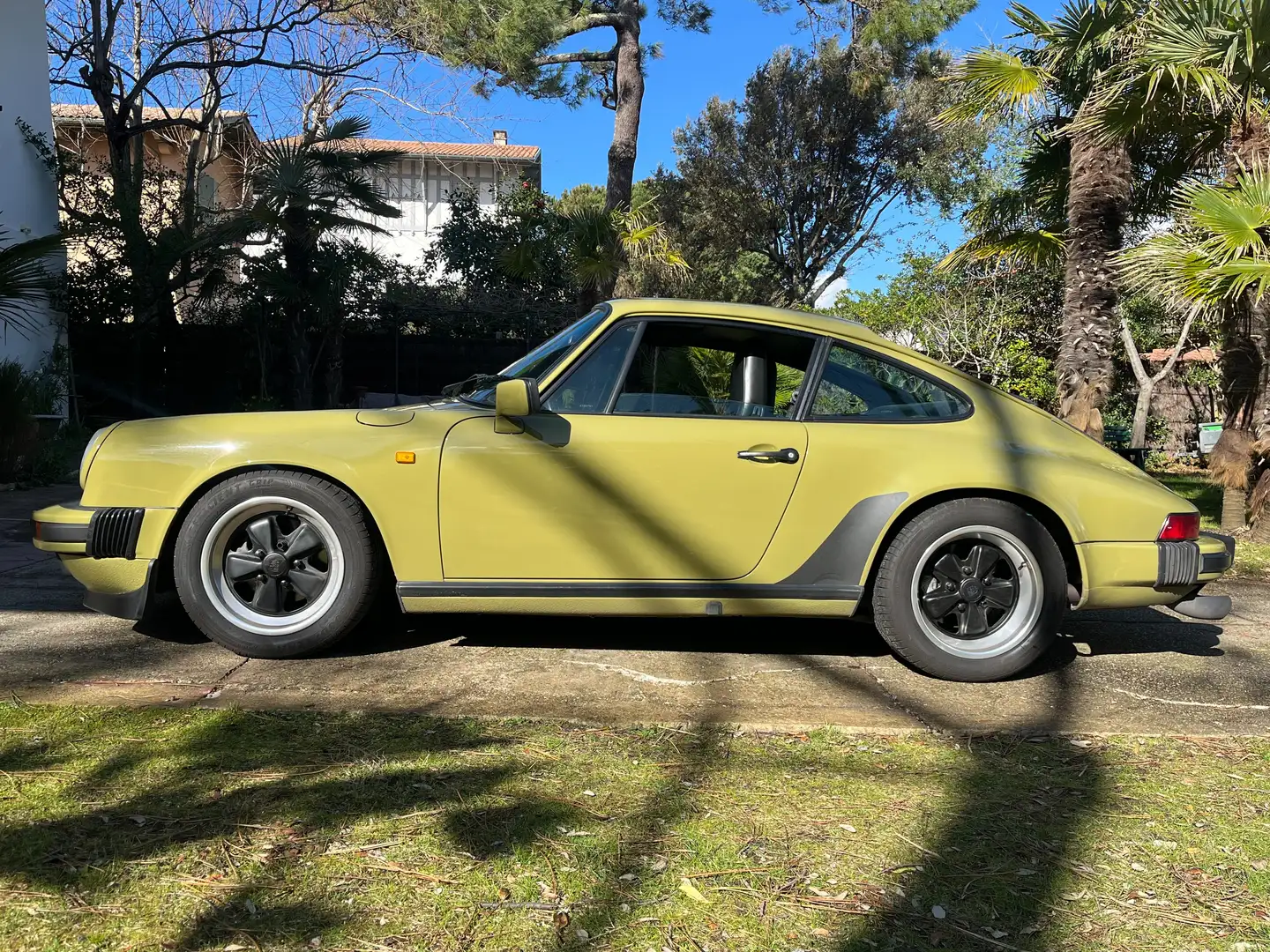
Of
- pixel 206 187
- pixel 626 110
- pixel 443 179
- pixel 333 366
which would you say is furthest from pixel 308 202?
pixel 443 179

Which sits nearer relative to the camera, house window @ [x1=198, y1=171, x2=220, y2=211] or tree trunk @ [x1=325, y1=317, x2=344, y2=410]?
tree trunk @ [x1=325, y1=317, x2=344, y2=410]

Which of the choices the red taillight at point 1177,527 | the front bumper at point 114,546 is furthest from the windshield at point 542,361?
the red taillight at point 1177,527

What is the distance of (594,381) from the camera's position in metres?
3.64

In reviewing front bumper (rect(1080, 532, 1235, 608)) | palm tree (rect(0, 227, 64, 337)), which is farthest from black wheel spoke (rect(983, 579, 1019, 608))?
palm tree (rect(0, 227, 64, 337))

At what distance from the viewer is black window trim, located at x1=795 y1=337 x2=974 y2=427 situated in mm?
3666

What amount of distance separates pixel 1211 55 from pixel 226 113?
19.3 metres

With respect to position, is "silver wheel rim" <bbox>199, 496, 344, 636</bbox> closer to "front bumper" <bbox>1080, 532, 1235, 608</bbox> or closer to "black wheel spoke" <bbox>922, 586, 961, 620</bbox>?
"black wheel spoke" <bbox>922, 586, 961, 620</bbox>

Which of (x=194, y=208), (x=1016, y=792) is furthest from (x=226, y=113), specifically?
(x=1016, y=792)

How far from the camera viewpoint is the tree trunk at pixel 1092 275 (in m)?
8.26

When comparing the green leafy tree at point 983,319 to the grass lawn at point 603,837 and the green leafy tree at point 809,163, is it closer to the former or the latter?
→ the green leafy tree at point 809,163

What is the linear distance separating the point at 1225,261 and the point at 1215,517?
3.52 meters

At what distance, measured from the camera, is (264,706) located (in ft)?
9.78

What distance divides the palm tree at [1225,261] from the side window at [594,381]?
5.37 m

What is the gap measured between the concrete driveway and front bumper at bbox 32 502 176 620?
0.80 feet
